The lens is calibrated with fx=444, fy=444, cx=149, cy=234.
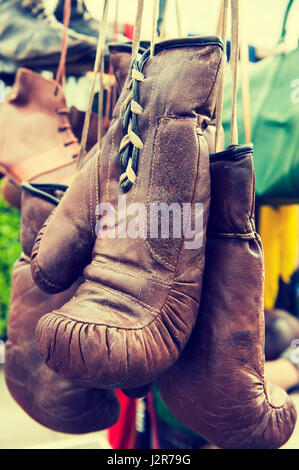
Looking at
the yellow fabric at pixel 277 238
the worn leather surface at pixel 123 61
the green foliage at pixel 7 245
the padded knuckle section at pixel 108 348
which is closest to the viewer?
the padded knuckle section at pixel 108 348

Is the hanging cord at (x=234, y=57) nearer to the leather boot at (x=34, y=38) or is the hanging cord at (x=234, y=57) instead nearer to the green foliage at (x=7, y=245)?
the leather boot at (x=34, y=38)

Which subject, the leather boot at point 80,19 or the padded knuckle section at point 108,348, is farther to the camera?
the leather boot at point 80,19

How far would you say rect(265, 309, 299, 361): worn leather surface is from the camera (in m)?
1.21

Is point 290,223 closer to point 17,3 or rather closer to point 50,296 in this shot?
point 50,296

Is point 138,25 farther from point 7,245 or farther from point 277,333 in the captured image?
point 7,245

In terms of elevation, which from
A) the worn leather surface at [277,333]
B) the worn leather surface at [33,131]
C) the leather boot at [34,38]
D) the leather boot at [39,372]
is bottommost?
the worn leather surface at [277,333]

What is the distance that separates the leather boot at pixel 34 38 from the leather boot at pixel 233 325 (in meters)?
0.63

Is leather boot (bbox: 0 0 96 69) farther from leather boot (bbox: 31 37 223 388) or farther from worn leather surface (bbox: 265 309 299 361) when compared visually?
worn leather surface (bbox: 265 309 299 361)

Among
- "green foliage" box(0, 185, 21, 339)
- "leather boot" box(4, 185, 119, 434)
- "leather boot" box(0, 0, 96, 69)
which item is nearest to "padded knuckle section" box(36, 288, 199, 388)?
"leather boot" box(4, 185, 119, 434)

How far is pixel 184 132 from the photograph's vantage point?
0.40 m

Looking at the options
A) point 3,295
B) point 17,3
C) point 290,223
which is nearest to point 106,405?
point 290,223

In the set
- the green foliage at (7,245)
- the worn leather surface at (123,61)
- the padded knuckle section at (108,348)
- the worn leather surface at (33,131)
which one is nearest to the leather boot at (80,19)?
the worn leather surface at (33,131)

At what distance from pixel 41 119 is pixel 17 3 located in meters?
0.40

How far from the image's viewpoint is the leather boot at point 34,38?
0.96 m
